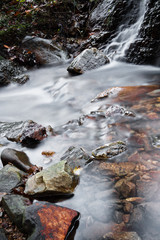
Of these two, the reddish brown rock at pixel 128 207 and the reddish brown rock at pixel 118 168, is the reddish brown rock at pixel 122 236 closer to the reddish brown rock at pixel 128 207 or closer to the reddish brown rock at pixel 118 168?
the reddish brown rock at pixel 128 207

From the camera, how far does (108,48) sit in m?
9.05

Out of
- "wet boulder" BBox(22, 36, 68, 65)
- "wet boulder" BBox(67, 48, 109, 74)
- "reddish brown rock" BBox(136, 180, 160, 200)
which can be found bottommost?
"reddish brown rock" BBox(136, 180, 160, 200)

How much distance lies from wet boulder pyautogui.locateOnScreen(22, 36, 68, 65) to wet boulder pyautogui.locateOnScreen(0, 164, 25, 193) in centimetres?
803

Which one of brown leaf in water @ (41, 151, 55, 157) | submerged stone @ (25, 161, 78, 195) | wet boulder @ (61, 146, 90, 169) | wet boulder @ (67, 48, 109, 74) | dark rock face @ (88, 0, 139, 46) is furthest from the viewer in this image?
dark rock face @ (88, 0, 139, 46)

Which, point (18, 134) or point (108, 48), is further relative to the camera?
point (108, 48)

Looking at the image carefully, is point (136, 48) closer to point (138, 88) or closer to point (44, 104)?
point (138, 88)

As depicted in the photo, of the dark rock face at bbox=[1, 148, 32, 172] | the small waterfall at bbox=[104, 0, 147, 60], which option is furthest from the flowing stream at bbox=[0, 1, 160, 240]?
the dark rock face at bbox=[1, 148, 32, 172]

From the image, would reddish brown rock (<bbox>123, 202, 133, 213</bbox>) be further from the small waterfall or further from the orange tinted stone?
the small waterfall

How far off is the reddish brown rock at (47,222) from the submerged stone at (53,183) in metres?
0.34

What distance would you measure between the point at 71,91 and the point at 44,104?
1026 millimetres

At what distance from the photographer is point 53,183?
2188mm

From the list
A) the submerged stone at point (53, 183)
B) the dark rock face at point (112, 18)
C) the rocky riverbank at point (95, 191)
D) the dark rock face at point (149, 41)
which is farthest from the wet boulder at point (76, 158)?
the dark rock face at point (112, 18)

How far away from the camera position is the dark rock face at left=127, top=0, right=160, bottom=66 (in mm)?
7152

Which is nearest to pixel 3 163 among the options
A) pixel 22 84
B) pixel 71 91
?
pixel 71 91
